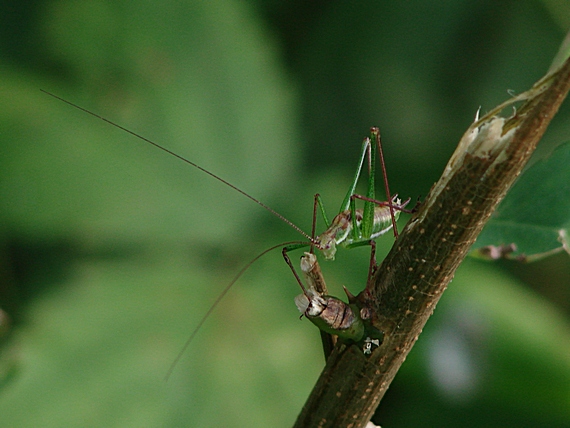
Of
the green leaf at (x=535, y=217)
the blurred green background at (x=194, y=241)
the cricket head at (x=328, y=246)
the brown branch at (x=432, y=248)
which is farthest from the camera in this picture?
the blurred green background at (x=194, y=241)

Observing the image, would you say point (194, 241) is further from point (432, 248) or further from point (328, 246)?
point (432, 248)

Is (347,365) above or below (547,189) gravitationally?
below

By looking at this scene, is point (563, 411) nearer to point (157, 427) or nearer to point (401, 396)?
point (401, 396)

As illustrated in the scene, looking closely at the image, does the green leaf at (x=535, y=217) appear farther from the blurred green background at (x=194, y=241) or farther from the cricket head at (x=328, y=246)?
the blurred green background at (x=194, y=241)

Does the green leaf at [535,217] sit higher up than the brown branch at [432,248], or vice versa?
the green leaf at [535,217]

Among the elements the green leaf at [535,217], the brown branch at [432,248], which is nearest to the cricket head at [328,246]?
the green leaf at [535,217]

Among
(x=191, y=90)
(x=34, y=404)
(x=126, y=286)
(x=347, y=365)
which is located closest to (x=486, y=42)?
(x=191, y=90)
